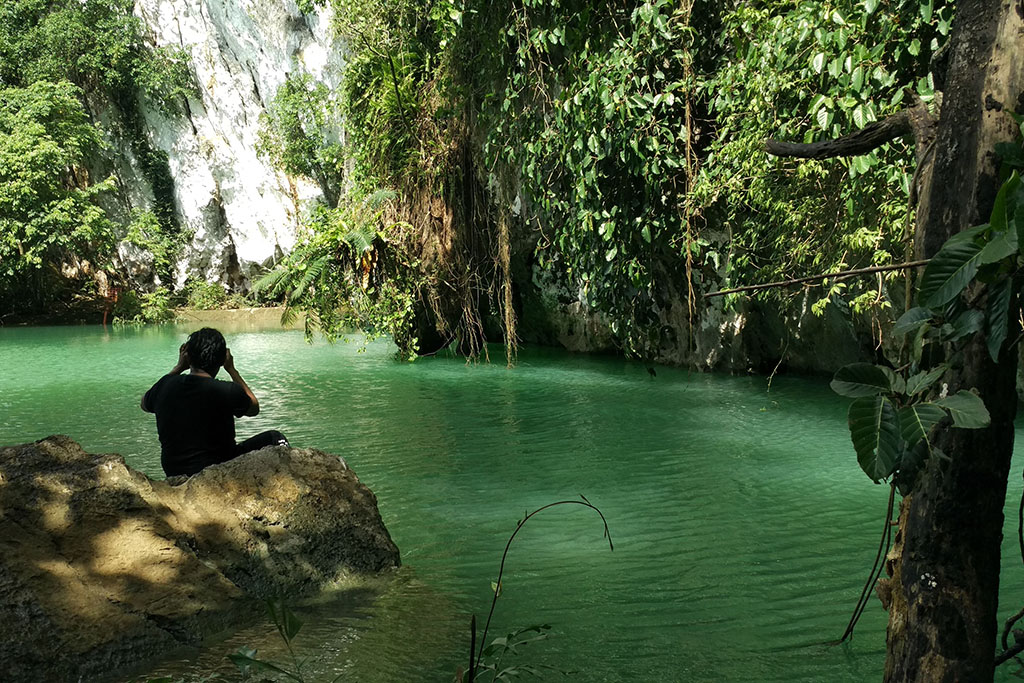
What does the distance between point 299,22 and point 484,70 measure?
19.9 m

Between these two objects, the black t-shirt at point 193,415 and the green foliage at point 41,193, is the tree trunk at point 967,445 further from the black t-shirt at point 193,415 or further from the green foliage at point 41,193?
the green foliage at point 41,193

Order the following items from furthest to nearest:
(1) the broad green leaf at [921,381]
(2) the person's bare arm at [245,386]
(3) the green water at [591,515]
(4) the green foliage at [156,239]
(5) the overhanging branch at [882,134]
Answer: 1. (4) the green foliage at [156,239]
2. (2) the person's bare arm at [245,386]
3. (3) the green water at [591,515]
4. (5) the overhanging branch at [882,134]
5. (1) the broad green leaf at [921,381]

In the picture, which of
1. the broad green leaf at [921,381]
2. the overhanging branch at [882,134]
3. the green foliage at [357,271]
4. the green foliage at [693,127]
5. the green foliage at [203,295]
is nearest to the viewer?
the broad green leaf at [921,381]

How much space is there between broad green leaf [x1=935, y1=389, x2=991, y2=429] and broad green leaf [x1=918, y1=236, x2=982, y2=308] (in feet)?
0.62

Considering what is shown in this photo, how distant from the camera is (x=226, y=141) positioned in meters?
32.4

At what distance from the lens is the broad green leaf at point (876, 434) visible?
1893 mm

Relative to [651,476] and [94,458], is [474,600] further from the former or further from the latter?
[651,476]

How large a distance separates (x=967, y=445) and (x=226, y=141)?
3289 cm

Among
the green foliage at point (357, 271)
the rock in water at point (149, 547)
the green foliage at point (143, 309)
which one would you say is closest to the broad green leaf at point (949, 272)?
the rock in water at point (149, 547)

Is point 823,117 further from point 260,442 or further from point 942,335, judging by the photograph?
point 942,335

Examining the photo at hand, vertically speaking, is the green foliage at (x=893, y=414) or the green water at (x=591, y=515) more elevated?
the green foliage at (x=893, y=414)

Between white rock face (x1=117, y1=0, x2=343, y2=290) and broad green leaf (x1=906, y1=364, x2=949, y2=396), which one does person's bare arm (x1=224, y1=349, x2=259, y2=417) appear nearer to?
broad green leaf (x1=906, y1=364, x2=949, y2=396)

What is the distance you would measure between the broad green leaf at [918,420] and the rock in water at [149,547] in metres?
3.19

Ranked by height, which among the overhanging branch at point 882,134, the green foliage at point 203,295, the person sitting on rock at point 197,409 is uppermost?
the overhanging branch at point 882,134
